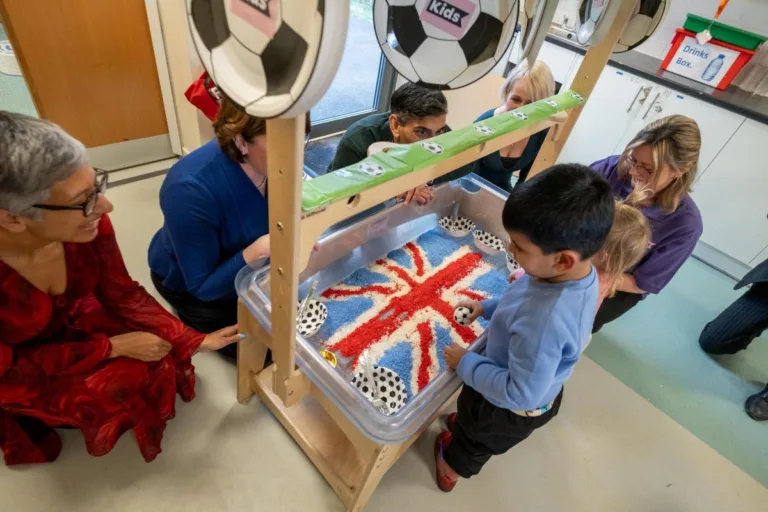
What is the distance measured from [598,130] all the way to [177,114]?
8.19 feet

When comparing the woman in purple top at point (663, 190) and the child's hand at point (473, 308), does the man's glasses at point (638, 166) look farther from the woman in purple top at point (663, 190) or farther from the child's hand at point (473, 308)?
the child's hand at point (473, 308)

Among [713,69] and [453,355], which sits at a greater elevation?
[713,69]

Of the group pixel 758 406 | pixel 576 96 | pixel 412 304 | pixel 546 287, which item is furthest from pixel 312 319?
pixel 758 406

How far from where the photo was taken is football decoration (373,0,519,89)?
0.71 meters

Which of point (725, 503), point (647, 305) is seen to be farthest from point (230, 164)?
point (647, 305)

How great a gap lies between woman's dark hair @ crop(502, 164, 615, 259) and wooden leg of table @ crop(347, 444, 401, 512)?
0.57m

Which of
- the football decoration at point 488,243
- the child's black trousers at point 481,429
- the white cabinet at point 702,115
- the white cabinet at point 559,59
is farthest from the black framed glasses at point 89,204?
the white cabinet at point 702,115

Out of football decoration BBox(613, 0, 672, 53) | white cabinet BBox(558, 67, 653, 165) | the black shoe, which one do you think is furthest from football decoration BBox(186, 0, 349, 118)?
white cabinet BBox(558, 67, 653, 165)

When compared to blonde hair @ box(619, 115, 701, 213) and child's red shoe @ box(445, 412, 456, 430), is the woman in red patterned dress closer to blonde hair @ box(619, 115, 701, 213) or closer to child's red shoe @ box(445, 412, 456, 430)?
child's red shoe @ box(445, 412, 456, 430)

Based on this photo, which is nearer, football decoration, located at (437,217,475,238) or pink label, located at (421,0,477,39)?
pink label, located at (421,0,477,39)

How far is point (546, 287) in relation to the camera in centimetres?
85

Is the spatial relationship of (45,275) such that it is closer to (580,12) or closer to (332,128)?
(580,12)

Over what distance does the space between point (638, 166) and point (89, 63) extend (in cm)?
230

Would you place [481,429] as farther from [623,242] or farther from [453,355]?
[623,242]
